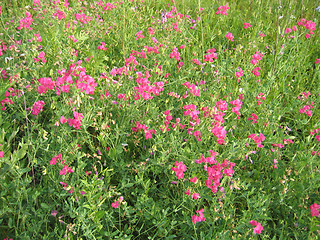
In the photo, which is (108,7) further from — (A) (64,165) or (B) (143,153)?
(A) (64,165)

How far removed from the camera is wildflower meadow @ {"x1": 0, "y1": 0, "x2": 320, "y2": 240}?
170 centimetres

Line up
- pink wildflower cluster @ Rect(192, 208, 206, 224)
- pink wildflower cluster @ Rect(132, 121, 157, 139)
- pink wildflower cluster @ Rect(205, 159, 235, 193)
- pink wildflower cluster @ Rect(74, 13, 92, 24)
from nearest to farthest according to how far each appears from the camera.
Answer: pink wildflower cluster @ Rect(192, 208, 206, 224) → pink wildflower cluster @ Rect(205, 159, 235, 193) → pink wildflower cluster @ Rect(132, 121, 157, 139) → pink wildflower cluster @ Rect(74, 13, 92, 24)

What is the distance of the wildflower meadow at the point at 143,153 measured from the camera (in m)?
1.70

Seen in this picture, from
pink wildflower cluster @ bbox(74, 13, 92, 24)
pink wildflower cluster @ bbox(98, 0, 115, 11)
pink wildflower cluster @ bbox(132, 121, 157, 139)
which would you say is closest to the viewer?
pink wildflower cluster @ bbox(132, 121, 157, 139)

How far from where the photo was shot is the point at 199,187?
75.3 inches

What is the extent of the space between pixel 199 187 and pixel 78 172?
0.79 meters

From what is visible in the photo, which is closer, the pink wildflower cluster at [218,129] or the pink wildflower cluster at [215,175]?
the pink wildflower cluster at [215,175]

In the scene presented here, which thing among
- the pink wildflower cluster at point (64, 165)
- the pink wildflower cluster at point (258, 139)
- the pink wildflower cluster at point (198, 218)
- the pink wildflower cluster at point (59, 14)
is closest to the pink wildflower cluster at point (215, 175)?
the pink wildflower cluster at point (198, 218)

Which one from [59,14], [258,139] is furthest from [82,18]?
[258,139]

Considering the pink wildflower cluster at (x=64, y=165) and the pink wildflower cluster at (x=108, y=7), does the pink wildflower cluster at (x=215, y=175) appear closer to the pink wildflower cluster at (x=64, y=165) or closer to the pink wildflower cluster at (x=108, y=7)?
the pink wildflower cluster at (x=64, y=165)

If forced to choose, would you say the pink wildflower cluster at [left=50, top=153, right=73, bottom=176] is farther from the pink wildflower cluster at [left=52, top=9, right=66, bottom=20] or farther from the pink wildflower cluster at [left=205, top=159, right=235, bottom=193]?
the pink wildflower cluster at [left=52, top=9, right=66, bottom=20]

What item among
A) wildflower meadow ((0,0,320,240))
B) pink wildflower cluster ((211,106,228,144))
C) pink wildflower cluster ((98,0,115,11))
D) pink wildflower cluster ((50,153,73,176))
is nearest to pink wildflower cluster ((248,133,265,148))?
wildflower meadow ((0,0,320,240))

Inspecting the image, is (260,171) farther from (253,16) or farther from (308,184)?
(253,16)

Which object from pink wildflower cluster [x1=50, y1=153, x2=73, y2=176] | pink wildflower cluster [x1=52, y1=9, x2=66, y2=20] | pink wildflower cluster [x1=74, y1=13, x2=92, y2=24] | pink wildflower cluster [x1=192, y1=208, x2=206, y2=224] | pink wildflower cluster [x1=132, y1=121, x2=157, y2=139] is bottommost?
pink wildflower cluster [x1=192, y1=208, x2=206, y2=224]
